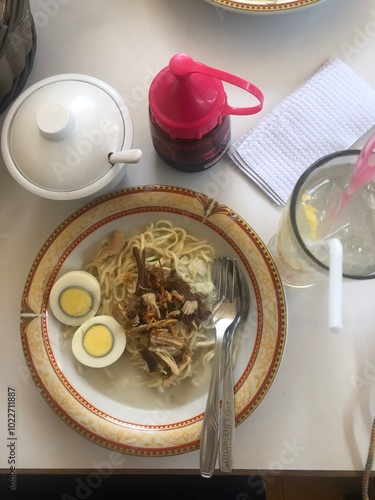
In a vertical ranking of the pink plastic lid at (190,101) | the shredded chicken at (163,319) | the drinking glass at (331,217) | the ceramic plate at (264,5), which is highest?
the ceramic plate at (264,5)

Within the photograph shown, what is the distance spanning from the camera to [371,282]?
0.92m

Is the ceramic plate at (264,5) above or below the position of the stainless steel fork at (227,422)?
above

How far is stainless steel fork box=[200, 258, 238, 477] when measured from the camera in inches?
31.8

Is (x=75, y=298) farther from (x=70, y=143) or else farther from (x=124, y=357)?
(x=70, y=143)

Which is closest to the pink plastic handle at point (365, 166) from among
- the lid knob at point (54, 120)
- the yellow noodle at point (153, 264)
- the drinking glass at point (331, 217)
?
the drinking glass at point (331, 217)

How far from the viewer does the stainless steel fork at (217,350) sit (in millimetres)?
807

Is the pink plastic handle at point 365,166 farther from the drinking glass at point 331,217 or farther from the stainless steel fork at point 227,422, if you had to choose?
the stainless steel fork at point 227,422

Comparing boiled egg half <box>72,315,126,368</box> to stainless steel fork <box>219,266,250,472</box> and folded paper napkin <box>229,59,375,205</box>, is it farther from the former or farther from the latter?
folded paper napkin <box>229,59,375,205</box>

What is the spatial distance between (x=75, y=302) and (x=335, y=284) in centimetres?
49

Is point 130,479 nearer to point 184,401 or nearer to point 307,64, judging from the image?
point 184,401

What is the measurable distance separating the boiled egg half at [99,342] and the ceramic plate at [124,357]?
0.03 metres

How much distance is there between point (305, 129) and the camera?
0.95 meters

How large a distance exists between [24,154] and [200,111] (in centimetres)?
31

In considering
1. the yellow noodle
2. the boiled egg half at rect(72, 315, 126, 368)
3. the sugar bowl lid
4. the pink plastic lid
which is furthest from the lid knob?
the boiled egg half at rect(72, 315, 126, 368)
